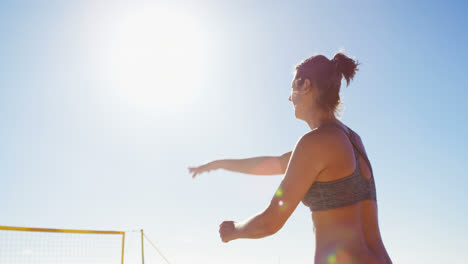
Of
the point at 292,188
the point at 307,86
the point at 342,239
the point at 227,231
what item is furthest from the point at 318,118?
the point at 227,231

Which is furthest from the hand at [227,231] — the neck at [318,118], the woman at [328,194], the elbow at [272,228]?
the neck at [318,118]

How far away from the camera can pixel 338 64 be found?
2168mm

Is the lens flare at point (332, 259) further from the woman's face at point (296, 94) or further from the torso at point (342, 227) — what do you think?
the woman's face at point (296, 94)

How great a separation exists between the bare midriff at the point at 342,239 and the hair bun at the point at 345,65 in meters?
0.85

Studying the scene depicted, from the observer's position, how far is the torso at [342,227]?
1.68 m

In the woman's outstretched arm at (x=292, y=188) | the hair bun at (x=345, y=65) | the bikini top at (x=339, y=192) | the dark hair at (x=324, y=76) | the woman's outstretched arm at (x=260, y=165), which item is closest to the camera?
the woman's outstretched arm at (x=292, y=188)

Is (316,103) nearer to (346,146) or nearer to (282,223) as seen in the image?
(346,146)

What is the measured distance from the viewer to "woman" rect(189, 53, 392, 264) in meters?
1.64

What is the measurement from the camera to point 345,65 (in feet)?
7.20

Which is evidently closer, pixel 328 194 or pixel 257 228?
pixel 257 228

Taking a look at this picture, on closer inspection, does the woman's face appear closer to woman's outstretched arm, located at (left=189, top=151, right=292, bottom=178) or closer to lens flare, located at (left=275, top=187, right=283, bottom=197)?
woman's outstretched arm, located at (left=189, top=151, right=292, bottom=178)

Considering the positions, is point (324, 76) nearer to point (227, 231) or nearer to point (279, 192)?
point (279, 192)

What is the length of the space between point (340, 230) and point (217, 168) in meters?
1.22

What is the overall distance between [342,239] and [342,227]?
0.06 meters
